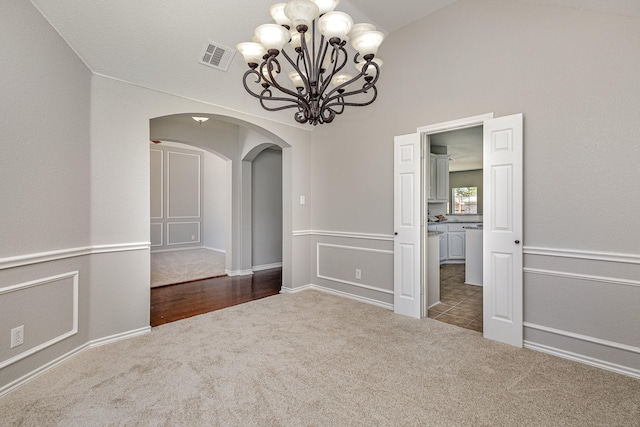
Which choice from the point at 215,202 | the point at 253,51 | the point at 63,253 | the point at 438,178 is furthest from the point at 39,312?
the point at 438,178

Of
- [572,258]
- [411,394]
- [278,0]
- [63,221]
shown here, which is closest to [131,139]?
[63,221]

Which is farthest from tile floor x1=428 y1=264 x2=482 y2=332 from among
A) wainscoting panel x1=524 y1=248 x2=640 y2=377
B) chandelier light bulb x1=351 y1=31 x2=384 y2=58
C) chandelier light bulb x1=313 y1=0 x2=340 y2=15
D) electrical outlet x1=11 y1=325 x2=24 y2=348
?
electrical outlet x1=11 y1=325 x2=24 y2=348

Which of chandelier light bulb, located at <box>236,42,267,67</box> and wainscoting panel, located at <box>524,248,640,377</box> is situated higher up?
chandelier light bulb, located at <box>236,42,267,67</box>

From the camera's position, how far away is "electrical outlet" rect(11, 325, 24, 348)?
6.80 ft

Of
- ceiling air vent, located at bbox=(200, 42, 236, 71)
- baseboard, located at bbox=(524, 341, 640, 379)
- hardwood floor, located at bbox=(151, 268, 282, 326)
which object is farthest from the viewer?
hardwood floor, located at bbox=(151, 268, 282, 326)

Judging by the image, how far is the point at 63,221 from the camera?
8.01 feet

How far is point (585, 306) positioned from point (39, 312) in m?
4.25

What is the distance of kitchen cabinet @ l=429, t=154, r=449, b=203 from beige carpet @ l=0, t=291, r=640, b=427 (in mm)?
4188

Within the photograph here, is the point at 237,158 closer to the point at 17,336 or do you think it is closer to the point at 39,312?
the point at 39,312

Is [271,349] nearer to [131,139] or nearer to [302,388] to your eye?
[302,388]

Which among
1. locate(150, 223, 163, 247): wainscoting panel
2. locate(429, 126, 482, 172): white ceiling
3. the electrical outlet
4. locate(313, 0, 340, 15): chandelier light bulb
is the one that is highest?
locate(429, 126, 482, 172): white ceiling

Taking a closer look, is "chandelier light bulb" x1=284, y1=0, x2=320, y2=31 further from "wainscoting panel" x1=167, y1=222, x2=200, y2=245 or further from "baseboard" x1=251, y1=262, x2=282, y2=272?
"wainscoting panel" x1=167, y1=222, x2=200, y2=245

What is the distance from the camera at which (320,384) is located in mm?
2129

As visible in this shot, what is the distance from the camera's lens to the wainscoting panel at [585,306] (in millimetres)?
2264
